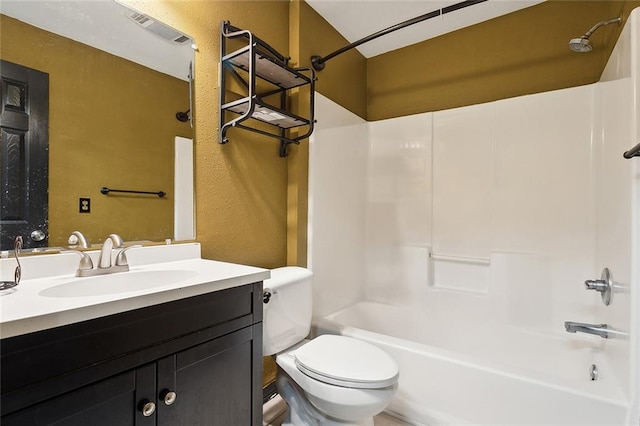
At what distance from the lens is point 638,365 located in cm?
111

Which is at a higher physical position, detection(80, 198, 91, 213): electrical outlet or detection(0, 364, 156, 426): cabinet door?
detection(80, 198, 91, 213): electrical outlet

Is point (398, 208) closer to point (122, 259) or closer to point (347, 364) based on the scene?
point (347, 364)

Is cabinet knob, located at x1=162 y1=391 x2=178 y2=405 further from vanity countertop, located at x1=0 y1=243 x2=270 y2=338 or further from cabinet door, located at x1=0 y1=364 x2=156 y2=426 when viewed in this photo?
vanity countertop, located at x1=0 y1=243 x2=270 y2=338

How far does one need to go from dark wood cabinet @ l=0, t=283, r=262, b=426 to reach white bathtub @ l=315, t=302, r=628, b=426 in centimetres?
86

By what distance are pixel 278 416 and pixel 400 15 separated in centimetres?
270

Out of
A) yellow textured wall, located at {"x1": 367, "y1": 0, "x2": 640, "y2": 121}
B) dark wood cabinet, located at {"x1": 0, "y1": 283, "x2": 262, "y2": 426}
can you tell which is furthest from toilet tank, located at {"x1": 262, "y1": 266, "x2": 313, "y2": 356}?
yellow textured wall, located at {"x1": 367, "y1": 0, "x2": 640, "y2": 121}

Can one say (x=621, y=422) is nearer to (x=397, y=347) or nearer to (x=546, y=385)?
(x=546, y=385)

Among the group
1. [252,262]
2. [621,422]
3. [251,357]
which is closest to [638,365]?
[621,422]

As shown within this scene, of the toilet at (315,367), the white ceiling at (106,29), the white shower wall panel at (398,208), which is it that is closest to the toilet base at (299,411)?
the toilet at (315,367)

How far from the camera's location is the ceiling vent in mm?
1232

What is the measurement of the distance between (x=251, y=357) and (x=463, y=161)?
1984 mm

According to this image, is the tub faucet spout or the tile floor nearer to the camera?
the tub faucet spout

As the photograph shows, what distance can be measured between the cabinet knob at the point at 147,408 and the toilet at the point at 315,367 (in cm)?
60

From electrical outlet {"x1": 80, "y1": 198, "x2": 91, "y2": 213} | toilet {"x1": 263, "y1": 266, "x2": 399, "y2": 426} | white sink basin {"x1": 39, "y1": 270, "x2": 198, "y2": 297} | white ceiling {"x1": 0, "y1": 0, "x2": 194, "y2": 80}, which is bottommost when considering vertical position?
toilet {"x1": 263, "y1": 266, "x2": 399, "y2": 426}
